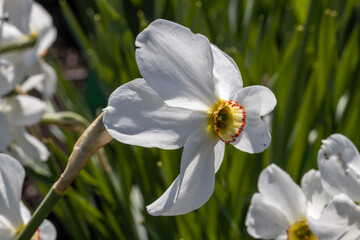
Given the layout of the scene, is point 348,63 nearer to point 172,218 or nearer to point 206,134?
point 172,218

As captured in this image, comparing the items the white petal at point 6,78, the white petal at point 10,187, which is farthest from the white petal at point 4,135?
the white petal at point 10,187

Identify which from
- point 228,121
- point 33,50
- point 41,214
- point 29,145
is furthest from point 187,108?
point 33,50

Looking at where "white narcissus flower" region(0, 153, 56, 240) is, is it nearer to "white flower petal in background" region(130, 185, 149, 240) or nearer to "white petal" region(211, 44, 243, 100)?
"white petal" region(211, 44, 243, 100)

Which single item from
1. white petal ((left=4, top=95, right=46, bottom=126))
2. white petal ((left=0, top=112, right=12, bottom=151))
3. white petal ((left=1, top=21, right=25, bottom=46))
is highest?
white petal ((left=1, top=21, right=25, bottom=46))

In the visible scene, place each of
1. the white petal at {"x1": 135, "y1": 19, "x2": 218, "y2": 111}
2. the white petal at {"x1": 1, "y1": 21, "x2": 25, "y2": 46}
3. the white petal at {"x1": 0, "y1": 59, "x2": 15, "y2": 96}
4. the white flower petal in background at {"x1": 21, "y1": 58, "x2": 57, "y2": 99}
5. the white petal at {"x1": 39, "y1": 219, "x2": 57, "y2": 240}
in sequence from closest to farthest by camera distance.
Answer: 1. the white petal at {"x1": 135, "y1": 19, "x2": 218, "y2": 111}
2. the white petal at {"x1": 39, "y1": 219, "x2": 57, "y2": 240}
3. the white petal at {"x1": 0, "y1": 59, "x2": 15, "y2": 96}
4. the white petal at {"x1": 1, "y1": 21, "x2": 25, "y2": 46}
5. the white flower petal in background at {"x1": 21, "y1": 58, "x2": 57, "y2": 99}

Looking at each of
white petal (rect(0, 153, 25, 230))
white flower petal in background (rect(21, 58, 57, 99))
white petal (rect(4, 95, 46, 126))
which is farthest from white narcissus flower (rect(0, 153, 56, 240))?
white flower petal in background (rect(21, 58, 57, 99))

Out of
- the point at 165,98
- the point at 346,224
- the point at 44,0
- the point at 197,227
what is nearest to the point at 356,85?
the point at 197,227
